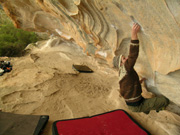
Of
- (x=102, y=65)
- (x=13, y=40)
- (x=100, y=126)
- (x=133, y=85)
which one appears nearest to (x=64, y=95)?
(x=100, y=126)

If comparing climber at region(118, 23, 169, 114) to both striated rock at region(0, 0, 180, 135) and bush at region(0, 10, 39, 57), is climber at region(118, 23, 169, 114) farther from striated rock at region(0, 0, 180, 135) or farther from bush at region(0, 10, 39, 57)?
bush at region(0, 10, 39, 57)

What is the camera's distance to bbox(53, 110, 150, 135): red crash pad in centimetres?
188

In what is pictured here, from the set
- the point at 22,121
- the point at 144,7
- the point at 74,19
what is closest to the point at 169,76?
the point at 144,7

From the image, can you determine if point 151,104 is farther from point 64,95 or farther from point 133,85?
point 64,95

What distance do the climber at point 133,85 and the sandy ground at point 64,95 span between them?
1.08ft

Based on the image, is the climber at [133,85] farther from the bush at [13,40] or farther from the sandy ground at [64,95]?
the bush at [13,40]

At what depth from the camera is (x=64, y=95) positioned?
9.66ft

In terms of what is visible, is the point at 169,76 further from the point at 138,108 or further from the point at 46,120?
the point at 46,120

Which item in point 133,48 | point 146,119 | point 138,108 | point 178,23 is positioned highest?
point 178,23

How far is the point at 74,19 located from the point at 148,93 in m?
2.72

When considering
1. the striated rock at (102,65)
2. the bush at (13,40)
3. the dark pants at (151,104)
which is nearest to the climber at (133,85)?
the dark pants at (151,104)

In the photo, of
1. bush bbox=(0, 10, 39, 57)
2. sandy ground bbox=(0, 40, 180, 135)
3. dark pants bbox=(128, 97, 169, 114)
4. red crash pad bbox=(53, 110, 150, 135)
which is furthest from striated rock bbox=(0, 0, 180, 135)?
bush bbox=(0, 10, 39, 57)

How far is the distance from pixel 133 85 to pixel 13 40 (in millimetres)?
8594

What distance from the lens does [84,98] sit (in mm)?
2928
